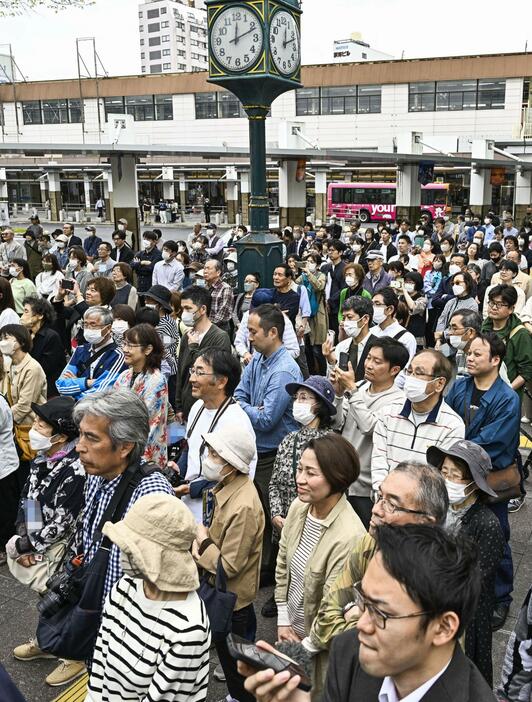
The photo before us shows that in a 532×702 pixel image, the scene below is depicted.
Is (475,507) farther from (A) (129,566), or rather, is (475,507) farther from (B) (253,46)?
(B) (253,46)

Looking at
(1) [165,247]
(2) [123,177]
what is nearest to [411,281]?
(1) [165,247]

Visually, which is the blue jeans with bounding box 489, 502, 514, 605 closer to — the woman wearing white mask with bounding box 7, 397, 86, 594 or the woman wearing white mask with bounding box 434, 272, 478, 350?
the woman wearing white mask with bounding box 7, 397, 86, 594

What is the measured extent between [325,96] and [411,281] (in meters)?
40.0

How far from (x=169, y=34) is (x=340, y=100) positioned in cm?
8065

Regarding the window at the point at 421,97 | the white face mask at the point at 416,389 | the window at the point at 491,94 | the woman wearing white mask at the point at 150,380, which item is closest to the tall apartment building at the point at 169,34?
the window at the point at 421,97

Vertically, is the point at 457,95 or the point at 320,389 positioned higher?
the point at 457,95

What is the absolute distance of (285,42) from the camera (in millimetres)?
Answer: 9195

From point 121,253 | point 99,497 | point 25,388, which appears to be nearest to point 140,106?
point 121,253

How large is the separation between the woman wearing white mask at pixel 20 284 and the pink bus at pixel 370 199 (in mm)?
33220

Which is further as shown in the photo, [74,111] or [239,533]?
[74,111]

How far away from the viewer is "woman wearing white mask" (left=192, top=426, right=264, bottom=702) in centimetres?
356

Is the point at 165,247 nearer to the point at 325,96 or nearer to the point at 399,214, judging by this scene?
the point at 399,214

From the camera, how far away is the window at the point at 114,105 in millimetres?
48812

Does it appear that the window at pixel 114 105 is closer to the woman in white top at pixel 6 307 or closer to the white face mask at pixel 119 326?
the woman in white top at pixel 6 307
